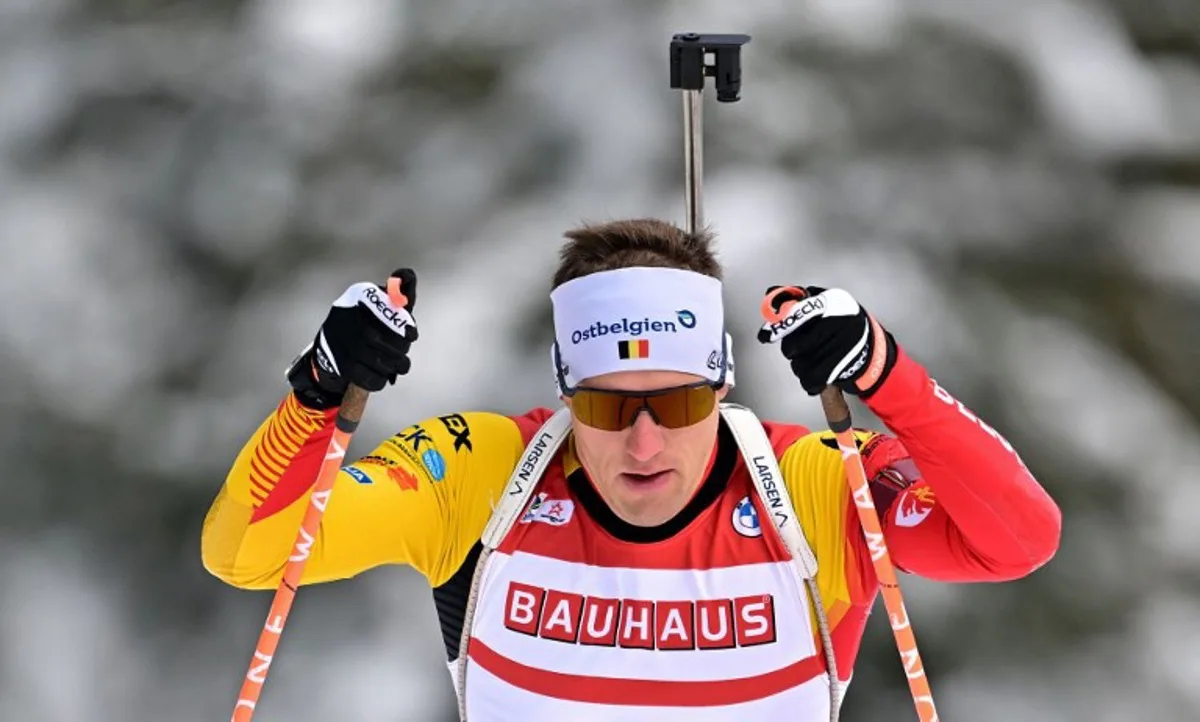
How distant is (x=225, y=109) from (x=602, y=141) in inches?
32.9

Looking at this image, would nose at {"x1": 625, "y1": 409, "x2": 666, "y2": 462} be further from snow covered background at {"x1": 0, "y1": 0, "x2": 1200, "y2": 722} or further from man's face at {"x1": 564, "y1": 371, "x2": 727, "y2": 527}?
snow covered background at {"x1": 0, "y1": 0, "x2": 1200, "y2": 722}

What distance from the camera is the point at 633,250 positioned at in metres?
1.54

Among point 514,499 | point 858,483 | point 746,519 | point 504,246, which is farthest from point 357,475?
point 504,246

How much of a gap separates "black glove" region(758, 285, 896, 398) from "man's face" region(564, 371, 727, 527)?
0.49 feet

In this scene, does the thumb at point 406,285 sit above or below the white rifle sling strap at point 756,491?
above

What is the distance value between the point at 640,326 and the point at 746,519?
0.25 m

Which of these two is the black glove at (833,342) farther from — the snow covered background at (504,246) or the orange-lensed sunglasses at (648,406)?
the snow covered background at (504,246)

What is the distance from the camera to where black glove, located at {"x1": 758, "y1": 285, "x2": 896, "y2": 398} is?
4.38 ft

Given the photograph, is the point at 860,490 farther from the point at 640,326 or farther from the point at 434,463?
the point at 434,463

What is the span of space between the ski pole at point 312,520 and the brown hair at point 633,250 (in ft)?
0.81

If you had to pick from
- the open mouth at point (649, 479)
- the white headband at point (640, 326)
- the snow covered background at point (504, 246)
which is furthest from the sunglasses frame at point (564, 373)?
the snow covered background at point (504, 246)

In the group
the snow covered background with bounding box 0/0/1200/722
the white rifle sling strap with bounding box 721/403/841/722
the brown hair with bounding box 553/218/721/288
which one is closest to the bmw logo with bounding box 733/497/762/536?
the white rifle sling strap with bounding box 721/403/841/722

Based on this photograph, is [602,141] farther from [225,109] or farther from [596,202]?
[225,109]

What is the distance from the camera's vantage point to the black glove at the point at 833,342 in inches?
52.5
